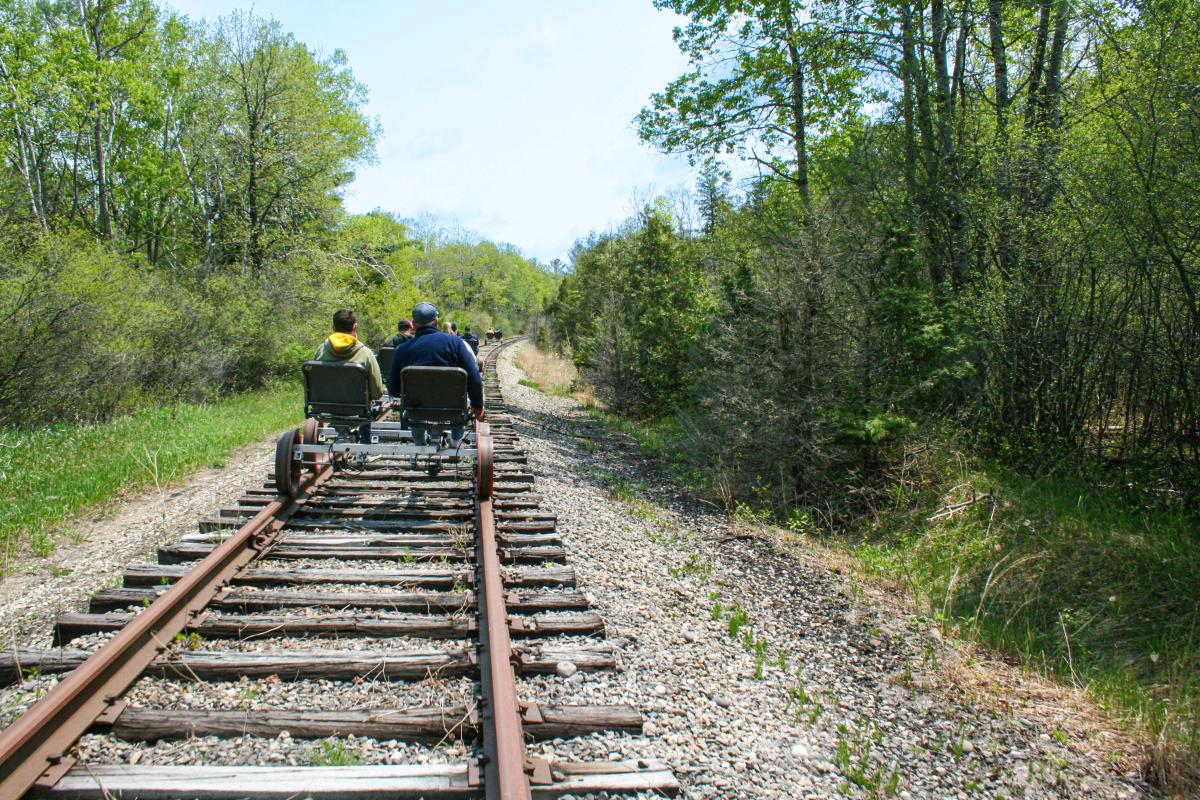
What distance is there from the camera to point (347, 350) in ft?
22.5

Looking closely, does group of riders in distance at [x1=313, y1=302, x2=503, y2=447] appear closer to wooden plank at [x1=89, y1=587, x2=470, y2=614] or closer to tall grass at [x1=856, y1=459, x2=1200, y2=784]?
wooden plank at [x1=89, y1=587, x2=470, y2=614]

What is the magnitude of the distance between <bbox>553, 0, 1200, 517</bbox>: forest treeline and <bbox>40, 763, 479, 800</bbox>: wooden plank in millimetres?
6530

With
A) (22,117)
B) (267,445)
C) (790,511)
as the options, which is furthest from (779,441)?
(22,117)

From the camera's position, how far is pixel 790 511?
27.8 feet

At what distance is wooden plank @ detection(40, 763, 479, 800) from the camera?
2379mm

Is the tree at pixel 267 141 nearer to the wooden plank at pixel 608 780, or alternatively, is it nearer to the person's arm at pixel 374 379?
the person's arm at pixel 374 379

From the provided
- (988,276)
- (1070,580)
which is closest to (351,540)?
(1070,580)

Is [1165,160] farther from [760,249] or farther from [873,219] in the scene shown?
[760,249]

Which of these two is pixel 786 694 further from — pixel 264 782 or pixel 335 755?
pixel 264 782

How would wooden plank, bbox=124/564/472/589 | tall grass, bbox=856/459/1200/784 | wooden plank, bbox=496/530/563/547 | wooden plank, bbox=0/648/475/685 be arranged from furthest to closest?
wooden plank, bbox=496/530/563/547
wooden plank, bbox=124/564/472/589
tall grass, bbox=856/459/1200/784
wooden plank, bbox=0/648/475/685

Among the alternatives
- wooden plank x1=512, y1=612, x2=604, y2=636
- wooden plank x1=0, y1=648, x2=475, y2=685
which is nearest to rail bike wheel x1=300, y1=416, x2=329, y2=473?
wooden plank x1=0, y1=648, x2=475, y2=685

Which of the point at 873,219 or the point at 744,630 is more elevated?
the point at 873,219

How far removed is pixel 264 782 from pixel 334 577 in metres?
2.20

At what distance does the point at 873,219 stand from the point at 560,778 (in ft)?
28.1
